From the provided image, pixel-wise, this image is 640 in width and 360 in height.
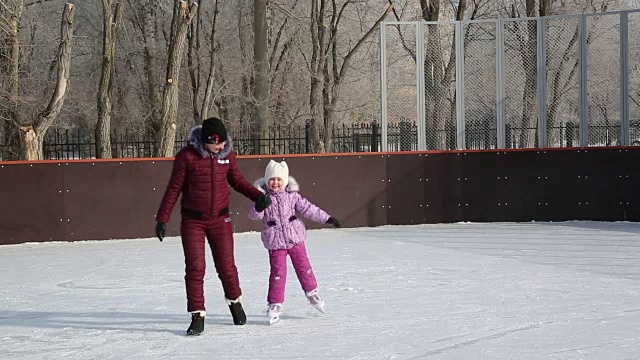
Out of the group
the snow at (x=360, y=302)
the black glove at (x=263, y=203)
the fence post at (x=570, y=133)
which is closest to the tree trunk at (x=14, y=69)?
the snow at (x=360, y=302)

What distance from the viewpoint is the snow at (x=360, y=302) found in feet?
25.1

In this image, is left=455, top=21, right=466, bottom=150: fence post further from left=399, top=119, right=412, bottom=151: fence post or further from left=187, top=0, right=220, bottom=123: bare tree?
left=187, top=0, right=220, bottom=123: bare tree

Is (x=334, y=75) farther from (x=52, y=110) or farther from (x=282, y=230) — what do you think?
(x=282, y=230)

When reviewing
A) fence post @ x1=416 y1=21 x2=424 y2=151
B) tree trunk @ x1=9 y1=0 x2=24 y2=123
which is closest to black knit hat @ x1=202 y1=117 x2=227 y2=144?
fence post @ x1=416 y1=21 x2=424 y2=151

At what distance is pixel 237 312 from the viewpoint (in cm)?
849

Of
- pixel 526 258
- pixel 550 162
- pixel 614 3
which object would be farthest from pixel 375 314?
pixel 614 3

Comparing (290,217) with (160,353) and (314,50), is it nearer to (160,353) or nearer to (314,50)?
(160,353)

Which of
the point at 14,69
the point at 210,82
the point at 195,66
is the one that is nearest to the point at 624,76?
the point at 14,69

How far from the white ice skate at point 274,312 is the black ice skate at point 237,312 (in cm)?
21

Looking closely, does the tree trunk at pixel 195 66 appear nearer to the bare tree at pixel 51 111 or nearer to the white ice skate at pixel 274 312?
the bare tree at pixel 51 111

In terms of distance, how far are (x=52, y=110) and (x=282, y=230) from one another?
10272 millimetres

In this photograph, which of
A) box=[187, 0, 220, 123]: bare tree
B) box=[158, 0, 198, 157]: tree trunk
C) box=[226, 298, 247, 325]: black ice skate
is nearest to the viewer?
box=[226, 298, 247, 325]: black ice skate

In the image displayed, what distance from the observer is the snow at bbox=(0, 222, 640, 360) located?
301 inches

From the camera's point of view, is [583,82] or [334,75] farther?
[334,75]
